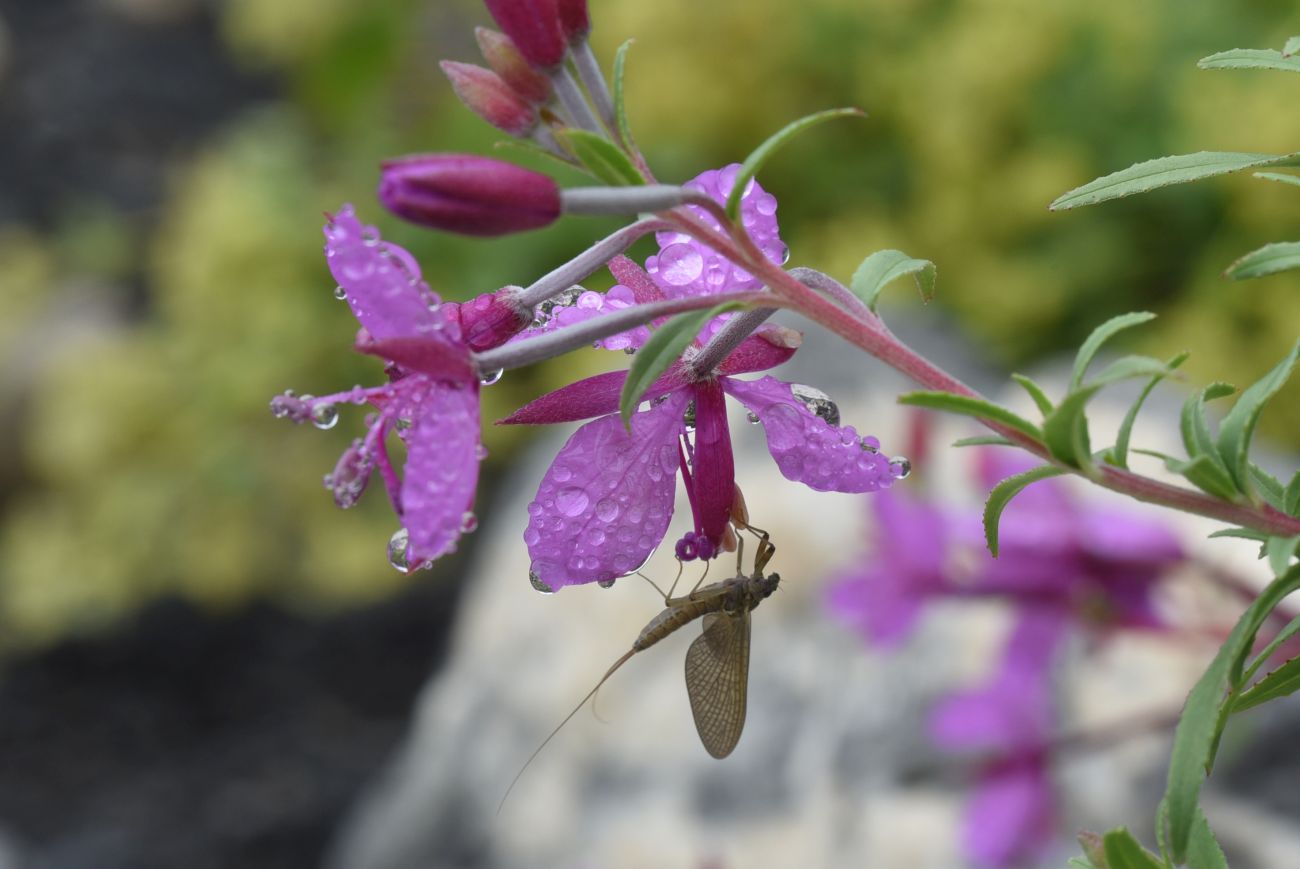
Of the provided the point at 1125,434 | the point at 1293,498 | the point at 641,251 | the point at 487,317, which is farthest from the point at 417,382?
the point at 641,251

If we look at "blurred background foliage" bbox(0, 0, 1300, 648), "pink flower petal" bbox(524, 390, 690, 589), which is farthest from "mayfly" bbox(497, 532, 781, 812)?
"blurred background foliage" bbox(0, 0, 1300, 648)

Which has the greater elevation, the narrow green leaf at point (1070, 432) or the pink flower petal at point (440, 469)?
the pink flower petal at point (440, 469)

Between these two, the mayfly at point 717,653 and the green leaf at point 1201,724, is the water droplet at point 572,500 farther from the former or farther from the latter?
the green leaf at point 1201,724

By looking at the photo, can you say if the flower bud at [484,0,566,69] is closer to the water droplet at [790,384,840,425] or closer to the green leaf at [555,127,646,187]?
the green leaf at [555,127,646,187]

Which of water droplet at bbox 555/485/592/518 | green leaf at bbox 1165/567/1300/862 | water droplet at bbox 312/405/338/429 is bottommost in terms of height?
green leaf at bbox 1165/567/1300/862

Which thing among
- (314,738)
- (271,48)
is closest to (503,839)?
(314,738)

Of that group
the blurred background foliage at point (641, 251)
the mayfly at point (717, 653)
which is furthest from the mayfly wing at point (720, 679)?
the blurred background foliage at point (641, 251)
